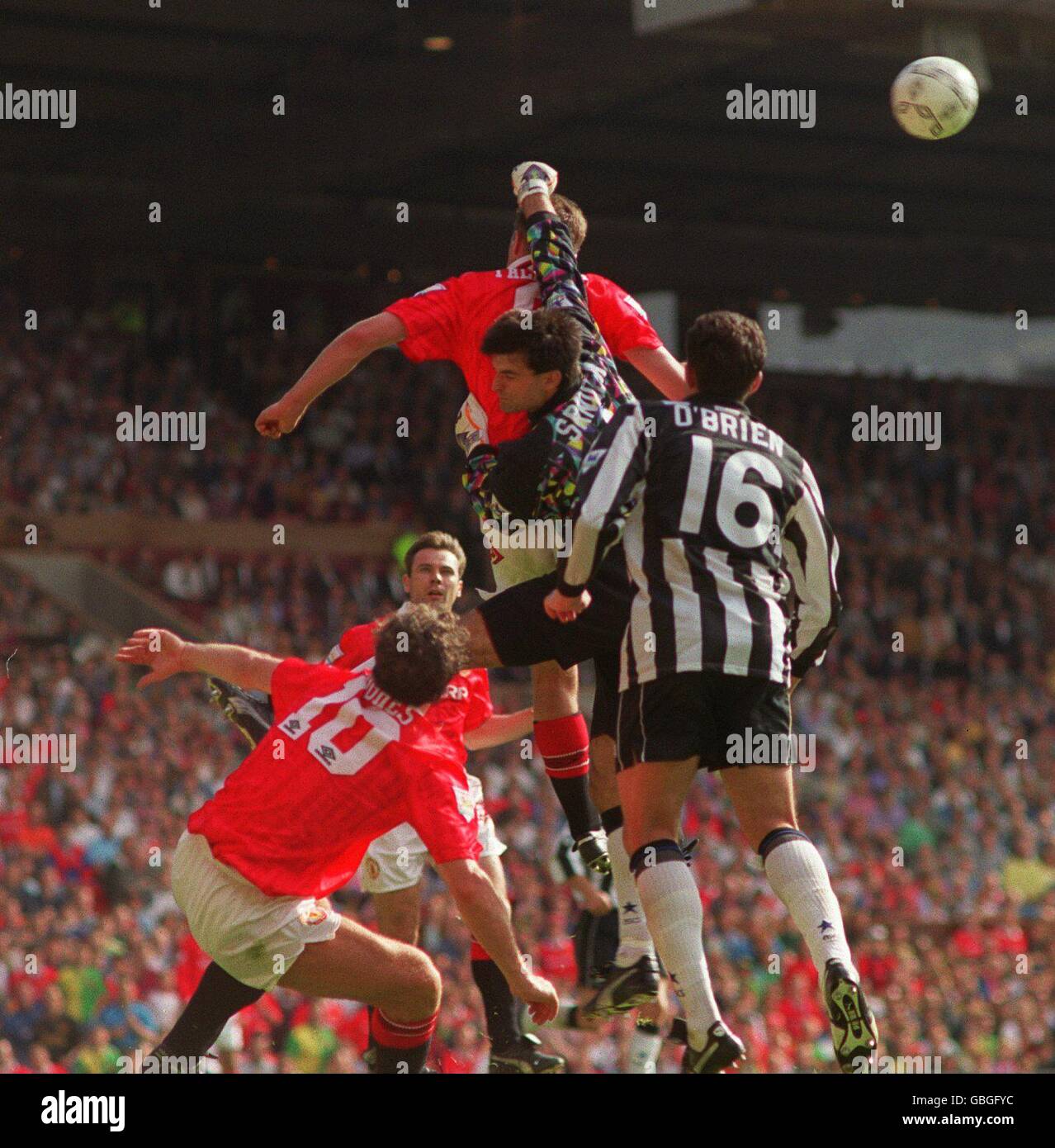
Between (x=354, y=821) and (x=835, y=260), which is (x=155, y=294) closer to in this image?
(x=835, y=260)

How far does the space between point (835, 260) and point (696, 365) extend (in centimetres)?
2041

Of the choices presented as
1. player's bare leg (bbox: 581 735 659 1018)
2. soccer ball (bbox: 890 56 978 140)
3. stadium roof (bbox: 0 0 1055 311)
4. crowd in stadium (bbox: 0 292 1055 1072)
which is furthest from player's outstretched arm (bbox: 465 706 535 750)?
stadium roof (bbox: 0 0 1055 311)

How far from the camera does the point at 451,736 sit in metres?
6.79

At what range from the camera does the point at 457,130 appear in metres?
19.1

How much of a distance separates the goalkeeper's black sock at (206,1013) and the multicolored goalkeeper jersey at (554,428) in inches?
69.8

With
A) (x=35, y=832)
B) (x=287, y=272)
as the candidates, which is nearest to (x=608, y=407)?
(x=35, y=832)

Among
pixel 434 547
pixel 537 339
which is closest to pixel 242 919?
pixel 434 547

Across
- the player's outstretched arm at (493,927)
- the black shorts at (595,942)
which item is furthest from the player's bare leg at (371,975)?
the black shorts at (595,942)

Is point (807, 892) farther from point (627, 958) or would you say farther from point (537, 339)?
point (537, 339)

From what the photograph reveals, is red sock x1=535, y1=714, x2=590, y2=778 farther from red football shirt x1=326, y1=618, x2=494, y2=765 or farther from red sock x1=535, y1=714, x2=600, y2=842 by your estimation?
red football shirt x1=326, y1=618, x2=494, y2=765

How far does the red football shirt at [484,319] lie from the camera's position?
21.9ft

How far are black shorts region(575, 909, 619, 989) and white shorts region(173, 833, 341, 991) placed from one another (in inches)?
63.1

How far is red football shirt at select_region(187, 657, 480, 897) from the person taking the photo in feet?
20.4

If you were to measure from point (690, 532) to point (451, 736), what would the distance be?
1.46 metres
